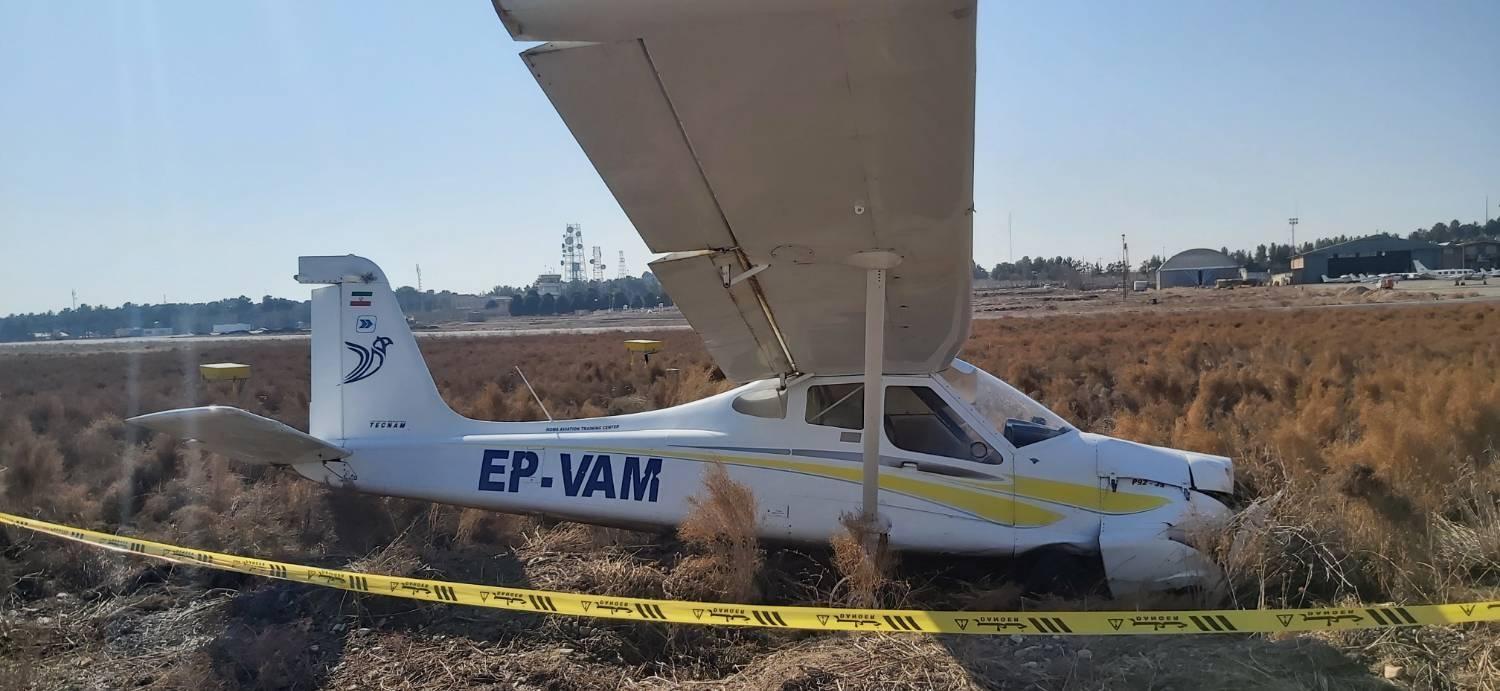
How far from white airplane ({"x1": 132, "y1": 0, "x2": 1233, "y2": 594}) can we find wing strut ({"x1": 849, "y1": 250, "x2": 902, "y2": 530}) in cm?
1

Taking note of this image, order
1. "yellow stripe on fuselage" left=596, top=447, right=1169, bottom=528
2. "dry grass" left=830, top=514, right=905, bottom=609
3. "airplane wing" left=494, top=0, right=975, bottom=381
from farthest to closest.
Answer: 1. "yellow stripe on fuselage" left=596, top=447, right=1169, bottom=528
2. "dry grass" left=830, top=514, right=905, bottom=609
3. "airplane wing" left=494, top=0, right=975, bottom=381

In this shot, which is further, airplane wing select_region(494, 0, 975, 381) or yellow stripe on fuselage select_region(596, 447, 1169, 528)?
yellow stripe on fuselage select_region(596, 447, 1169, 528)

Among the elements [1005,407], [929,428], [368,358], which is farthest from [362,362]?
[1005,407]

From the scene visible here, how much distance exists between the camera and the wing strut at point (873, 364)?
12.9 ft

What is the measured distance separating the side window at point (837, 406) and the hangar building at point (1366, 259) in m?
97.7

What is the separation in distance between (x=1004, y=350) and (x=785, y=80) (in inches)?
789

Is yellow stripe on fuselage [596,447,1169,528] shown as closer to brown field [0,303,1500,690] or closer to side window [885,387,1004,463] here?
side window [885,387,1004,463]

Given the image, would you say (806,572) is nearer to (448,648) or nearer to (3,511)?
(448,648)

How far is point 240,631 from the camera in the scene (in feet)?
15.8

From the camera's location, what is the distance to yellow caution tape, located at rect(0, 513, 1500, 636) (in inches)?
143

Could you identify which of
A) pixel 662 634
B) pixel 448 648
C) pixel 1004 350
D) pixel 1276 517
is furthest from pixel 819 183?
pixel 1004 350

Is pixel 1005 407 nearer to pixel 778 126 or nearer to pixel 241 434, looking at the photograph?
pixel 778 126

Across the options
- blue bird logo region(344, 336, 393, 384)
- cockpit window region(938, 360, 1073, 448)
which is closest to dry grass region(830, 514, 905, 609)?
cockpit window region(938, 360, 1073, 448)

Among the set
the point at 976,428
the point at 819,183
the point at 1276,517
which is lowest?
the point at 1276,517
